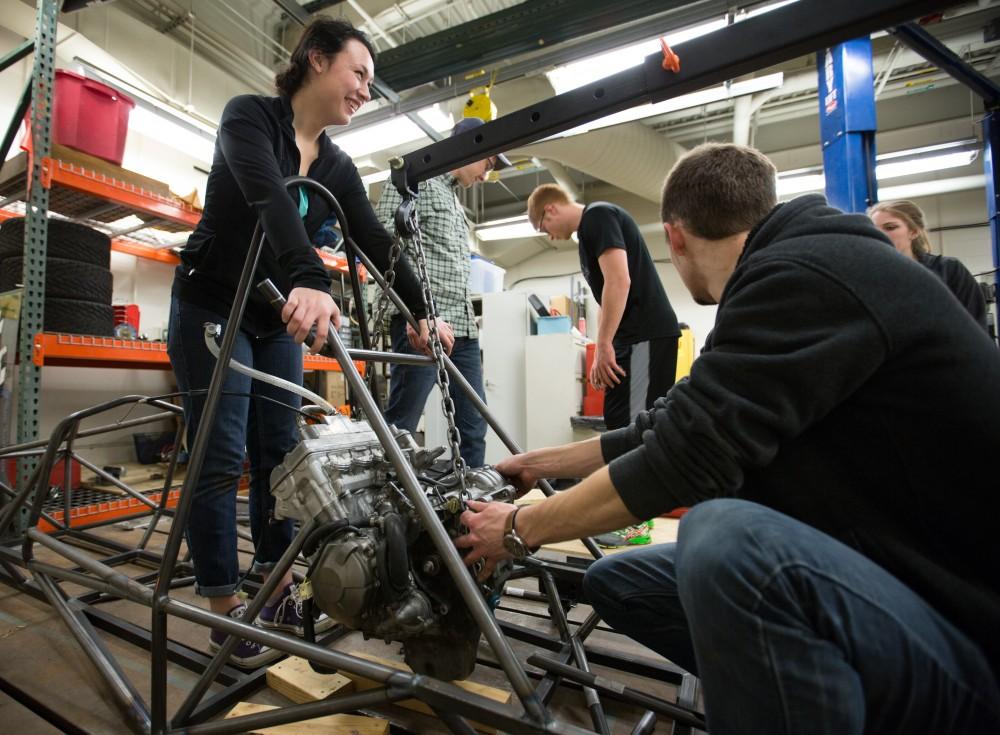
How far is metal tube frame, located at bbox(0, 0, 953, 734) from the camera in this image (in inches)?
28.9

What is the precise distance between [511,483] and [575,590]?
20.5 inches

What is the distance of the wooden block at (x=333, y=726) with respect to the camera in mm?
1035

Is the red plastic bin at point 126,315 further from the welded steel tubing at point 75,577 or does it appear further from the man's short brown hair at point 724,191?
the man's short brown hair at point 724,191

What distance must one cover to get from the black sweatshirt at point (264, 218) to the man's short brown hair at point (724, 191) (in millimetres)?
750

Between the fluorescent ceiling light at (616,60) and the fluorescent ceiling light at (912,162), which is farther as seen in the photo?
the fluorescent ceiling light at (912,162)

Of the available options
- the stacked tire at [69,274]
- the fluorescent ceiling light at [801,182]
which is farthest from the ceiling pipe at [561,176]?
the stacked tire at [69,274]

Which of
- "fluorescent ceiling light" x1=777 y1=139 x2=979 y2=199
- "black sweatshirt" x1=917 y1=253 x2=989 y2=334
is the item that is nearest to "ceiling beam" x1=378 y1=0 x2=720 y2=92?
"black sweatshirt" x1=917 y1=253 x2=989 y2=334

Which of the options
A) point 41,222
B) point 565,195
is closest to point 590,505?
point 565,195

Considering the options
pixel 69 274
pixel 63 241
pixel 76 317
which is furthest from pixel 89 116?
pixel 76 317

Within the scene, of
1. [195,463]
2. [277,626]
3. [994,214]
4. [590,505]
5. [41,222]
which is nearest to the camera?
[590,505]

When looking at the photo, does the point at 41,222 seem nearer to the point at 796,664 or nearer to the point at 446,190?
the point at 446,190

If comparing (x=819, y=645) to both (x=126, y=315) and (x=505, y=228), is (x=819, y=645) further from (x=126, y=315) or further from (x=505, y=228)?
(x=505, y=228)

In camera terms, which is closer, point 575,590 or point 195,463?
point 195,463

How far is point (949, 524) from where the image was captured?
2.06ft
